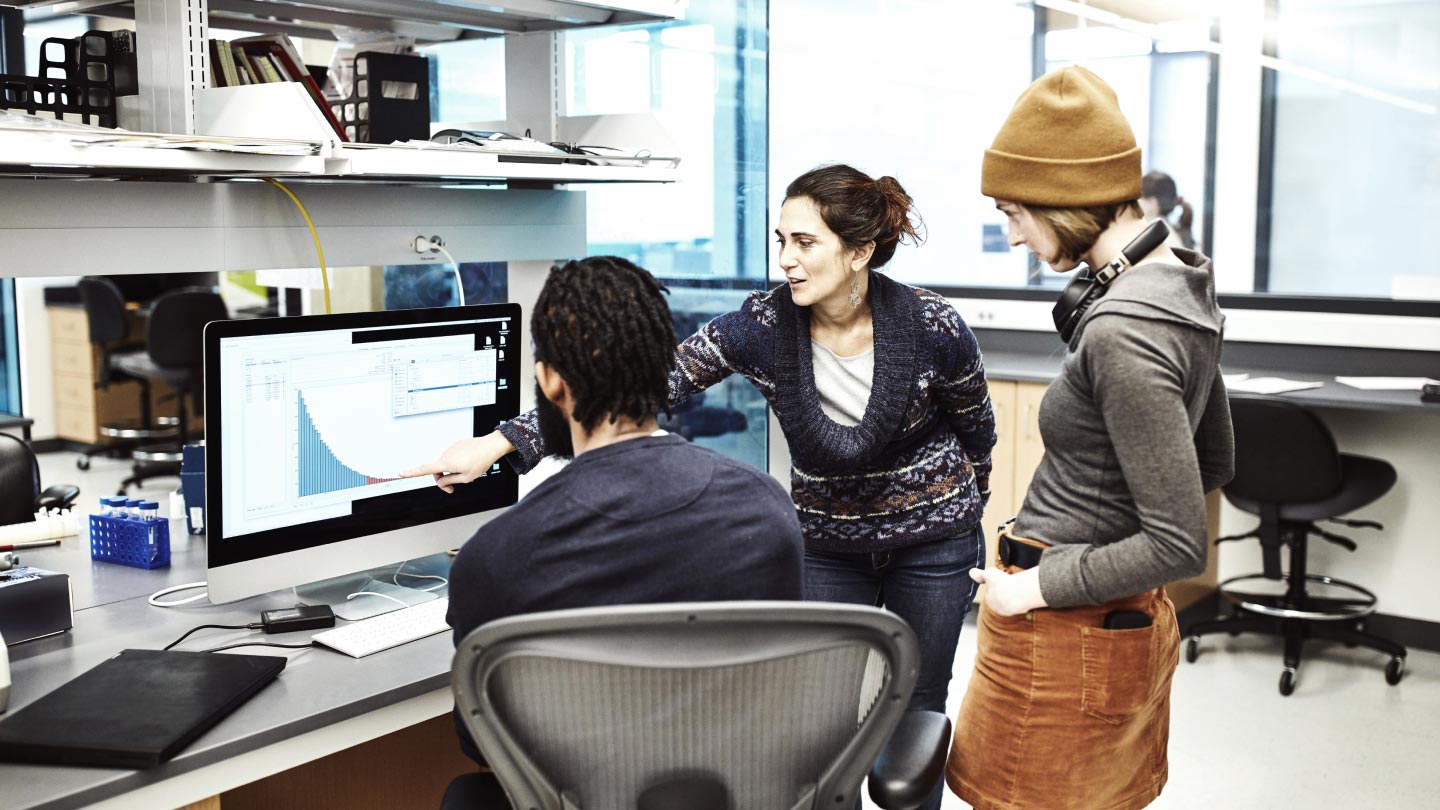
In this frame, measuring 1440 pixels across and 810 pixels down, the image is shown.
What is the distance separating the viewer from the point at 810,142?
191 inches

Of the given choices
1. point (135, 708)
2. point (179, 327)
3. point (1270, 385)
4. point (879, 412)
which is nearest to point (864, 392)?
point (879, 412)

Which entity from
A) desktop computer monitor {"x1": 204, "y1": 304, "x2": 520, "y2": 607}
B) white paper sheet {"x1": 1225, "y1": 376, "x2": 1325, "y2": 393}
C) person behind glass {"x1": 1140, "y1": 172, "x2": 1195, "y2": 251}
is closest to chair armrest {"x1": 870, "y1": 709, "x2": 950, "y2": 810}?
desktop computer monitor {"x1": 204, "y1": 304, "x2": 520, "y2": 607}

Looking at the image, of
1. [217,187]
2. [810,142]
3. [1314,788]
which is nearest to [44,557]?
[217,187]

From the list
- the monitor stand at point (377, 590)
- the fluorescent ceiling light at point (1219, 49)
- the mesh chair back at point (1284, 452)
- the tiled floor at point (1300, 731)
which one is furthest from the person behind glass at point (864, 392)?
the fluorescent ceiling light at point (1219, 49)

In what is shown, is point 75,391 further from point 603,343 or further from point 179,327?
point 603,343

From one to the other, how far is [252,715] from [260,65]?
1.13 meters

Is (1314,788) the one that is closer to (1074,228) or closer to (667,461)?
(1074,228)

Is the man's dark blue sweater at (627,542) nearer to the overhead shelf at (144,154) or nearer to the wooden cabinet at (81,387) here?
the overhead shelf at (144,154)

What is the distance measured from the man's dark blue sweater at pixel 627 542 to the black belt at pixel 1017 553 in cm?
36

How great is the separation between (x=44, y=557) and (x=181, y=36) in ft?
2.94

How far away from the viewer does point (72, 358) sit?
269 inches

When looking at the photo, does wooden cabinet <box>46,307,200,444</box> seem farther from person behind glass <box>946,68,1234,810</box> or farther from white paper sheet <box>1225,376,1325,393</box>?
person behind glass <box>946,68,1234,810</box>

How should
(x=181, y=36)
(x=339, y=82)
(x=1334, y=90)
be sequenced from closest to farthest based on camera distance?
(x=181, y=36) < (x=339, y=82) < (x=1334, y=90)

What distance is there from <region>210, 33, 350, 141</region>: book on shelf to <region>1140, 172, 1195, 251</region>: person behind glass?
3.08m
